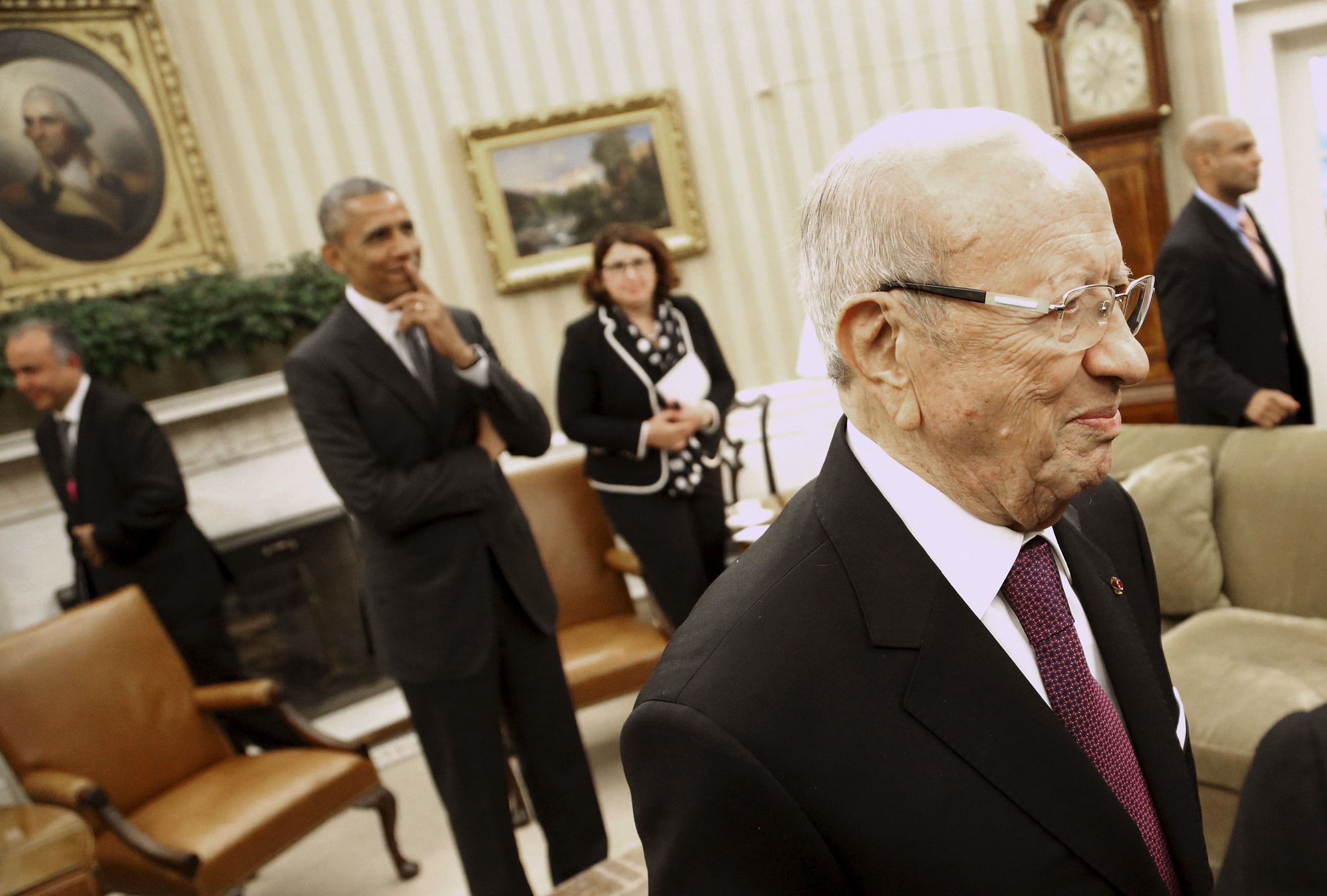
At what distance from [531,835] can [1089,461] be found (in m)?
2.97

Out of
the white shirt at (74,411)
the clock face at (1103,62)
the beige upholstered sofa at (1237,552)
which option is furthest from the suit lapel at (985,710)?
the clock face at (1103,62)

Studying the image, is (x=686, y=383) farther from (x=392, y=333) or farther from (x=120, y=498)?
(x=120, y=498)

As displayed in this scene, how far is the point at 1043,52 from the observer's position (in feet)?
17.7

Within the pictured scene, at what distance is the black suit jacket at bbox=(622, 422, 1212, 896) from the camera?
33.5 inches

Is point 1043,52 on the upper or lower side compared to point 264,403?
upper

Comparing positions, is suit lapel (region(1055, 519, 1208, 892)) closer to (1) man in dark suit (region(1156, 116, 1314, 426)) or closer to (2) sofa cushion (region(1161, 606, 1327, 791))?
(2) sofa cushion (region(1161, 606, 1327, 791))

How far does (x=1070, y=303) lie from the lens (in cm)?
93

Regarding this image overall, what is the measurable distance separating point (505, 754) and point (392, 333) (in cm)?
110

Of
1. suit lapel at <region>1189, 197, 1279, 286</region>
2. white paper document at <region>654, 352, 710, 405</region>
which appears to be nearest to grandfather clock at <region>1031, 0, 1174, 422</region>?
suit lapel at <region>1189, 197, 1279, 286</region>

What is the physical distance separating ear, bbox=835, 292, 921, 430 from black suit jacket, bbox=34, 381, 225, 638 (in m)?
3.18

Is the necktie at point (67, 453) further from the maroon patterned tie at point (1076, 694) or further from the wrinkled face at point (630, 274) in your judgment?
the maroon patterned tie at point (1076, 694)

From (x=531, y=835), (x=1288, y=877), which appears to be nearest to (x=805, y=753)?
(x=1288, y=877)

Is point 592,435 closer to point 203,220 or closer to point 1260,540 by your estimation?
point 1260,540

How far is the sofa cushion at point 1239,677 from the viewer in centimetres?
247
